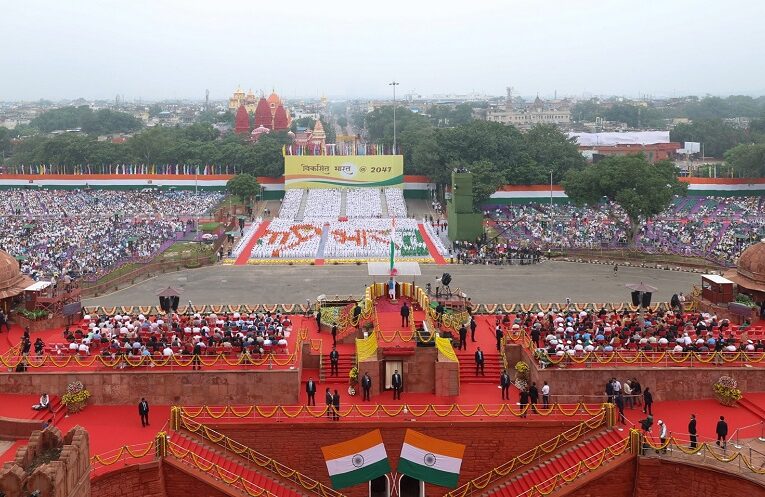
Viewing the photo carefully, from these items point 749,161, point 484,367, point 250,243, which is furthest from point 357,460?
point 749,161

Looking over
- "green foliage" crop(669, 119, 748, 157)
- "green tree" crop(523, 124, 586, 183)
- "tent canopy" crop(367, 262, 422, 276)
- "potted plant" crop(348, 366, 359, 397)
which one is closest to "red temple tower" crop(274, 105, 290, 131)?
"green tree" crop(523, 124, 586, 183)

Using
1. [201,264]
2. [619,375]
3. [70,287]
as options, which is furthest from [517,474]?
[201,264]

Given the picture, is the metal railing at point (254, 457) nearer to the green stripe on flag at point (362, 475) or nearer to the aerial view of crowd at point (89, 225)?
the green stripe on flag at point (362, 475)

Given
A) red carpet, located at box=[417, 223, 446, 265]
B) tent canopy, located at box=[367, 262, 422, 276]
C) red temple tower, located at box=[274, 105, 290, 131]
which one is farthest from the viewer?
red temple tower, located at box=[274, 105, 290, 131]

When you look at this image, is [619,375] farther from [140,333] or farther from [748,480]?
[140,333]

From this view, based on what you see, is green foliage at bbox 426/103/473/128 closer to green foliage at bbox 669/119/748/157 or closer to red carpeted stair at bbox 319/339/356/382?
green foliage at bbox 669/119/748/157
